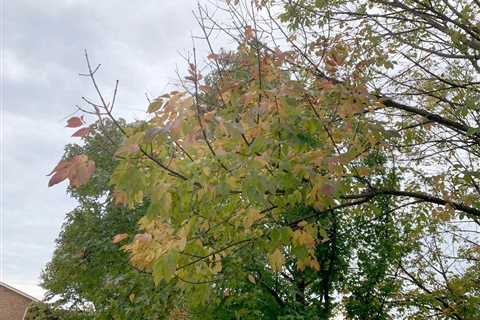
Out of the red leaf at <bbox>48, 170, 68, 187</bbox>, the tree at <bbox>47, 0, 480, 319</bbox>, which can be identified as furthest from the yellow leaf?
the red leaf at <bbox>48, 170, 68, 187</bbox>

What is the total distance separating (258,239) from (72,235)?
11.7 m

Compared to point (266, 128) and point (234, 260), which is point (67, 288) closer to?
point (234, 260)

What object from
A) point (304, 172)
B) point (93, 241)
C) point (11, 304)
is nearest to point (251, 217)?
point (304, 172)

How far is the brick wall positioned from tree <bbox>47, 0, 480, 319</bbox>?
25.9m

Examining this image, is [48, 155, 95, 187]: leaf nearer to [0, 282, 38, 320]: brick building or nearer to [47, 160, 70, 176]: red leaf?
[47, 160, 70, 176]: red leaf

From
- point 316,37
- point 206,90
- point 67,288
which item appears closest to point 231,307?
point 316,37

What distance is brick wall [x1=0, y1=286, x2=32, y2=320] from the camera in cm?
2817

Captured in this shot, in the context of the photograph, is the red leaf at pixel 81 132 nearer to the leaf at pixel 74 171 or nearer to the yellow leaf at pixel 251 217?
the leaf at pixel 74 171

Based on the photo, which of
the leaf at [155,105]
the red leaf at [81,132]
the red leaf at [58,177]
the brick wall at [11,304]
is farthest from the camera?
the brick wall at [11,304]

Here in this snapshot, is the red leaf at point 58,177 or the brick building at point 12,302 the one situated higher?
the brick building at point 12,302

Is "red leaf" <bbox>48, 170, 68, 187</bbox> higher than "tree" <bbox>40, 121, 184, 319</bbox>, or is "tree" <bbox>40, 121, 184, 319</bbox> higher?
"tree" <bbox>40, 121, 184, 319</bbox>

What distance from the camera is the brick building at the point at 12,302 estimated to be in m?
28.2

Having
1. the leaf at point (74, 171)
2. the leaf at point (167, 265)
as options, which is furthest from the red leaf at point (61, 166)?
the leaf at point (167, 265)

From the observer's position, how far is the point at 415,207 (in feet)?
25.3
